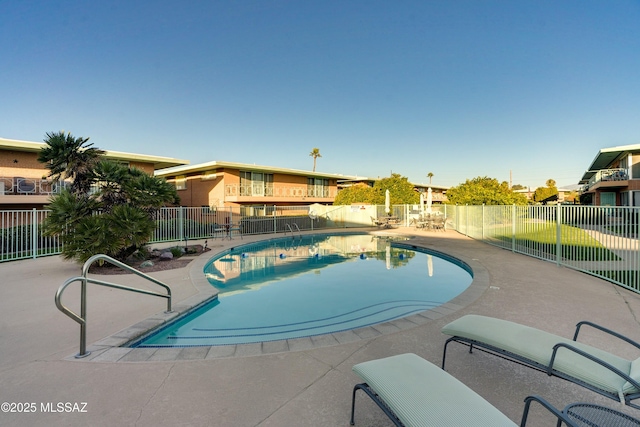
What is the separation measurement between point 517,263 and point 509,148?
23.7m

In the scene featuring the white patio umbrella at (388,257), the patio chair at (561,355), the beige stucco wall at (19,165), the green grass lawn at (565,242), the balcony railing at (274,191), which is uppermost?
the beige stucco wall at (19,165)

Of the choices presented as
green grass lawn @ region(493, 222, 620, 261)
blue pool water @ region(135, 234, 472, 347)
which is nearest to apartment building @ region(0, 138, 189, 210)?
blue pool water @ region(135, 234, 472, 347)

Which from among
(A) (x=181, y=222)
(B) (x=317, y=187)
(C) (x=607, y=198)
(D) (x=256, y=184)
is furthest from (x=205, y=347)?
(C) (x=607, y=198)

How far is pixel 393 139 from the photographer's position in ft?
92.8

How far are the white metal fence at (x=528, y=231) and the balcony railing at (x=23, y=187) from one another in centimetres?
412

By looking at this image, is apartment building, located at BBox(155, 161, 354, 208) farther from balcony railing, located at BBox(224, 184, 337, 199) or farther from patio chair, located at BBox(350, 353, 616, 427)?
patio chair, located at BBox(350, 353, 616, 427)

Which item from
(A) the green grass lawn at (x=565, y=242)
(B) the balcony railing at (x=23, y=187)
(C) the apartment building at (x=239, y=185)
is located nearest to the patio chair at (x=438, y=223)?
(A) the green grass lawn at (x=565, y=242)

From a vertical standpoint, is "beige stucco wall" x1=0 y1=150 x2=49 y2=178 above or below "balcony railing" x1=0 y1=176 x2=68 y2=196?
above

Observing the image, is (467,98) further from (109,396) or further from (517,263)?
(109,396)

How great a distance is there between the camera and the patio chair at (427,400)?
5.76 ft

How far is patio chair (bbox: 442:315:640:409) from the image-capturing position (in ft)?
7.05

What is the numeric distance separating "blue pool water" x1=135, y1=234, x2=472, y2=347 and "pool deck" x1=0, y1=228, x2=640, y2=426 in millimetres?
938

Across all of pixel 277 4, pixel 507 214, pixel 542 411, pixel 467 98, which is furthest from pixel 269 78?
pixel 542 411

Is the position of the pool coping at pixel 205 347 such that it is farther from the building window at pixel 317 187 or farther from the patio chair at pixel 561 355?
the building window at pixel 317 187
